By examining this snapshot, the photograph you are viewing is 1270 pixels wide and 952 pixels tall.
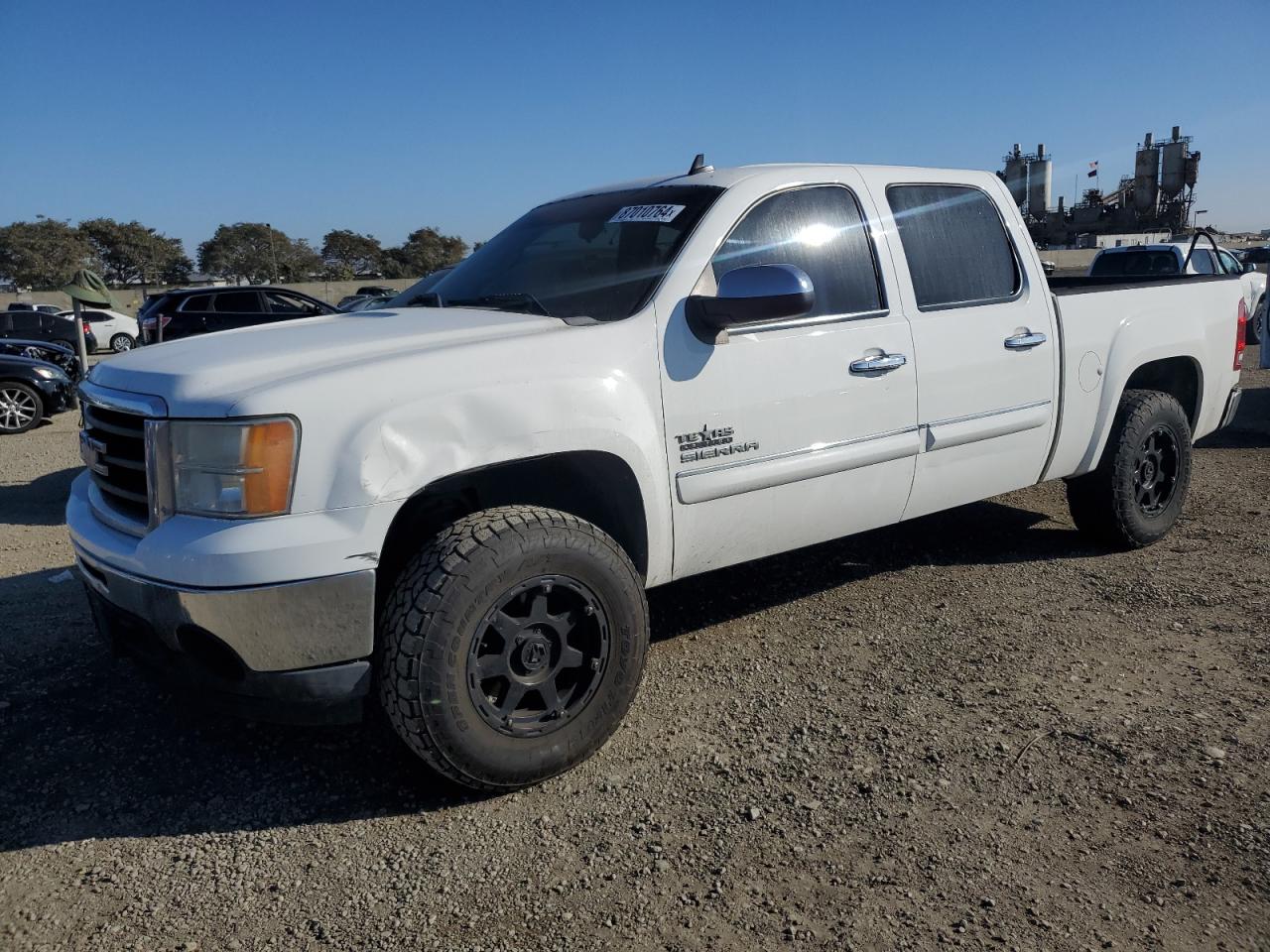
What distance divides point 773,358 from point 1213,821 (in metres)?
1.91

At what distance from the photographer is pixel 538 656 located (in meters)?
2.85

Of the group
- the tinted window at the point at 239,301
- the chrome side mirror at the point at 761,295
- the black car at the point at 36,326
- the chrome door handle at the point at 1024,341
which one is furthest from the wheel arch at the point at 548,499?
the black car at the point at 36,326

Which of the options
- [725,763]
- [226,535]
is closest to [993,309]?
[725,763]

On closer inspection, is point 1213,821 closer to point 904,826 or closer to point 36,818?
point 904,826

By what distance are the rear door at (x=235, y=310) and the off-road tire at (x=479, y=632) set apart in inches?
450

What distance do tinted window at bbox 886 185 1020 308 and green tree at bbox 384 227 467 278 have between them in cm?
6505

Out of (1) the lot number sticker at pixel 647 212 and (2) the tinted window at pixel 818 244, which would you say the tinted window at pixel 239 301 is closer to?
(1) the lot number sticker at pixel 647 212

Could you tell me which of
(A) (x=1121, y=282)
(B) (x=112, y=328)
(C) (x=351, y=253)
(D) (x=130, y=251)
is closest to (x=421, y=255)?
(C) (x=351, y=253)

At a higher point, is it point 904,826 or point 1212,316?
point 1212,316

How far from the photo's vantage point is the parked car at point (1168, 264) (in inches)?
478

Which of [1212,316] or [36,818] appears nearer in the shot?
[36,818]

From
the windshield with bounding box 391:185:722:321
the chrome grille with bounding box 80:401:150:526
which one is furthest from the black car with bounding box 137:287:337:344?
the chrome grille with bounding box 80:401:150:526

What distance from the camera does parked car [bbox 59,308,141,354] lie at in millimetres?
25688

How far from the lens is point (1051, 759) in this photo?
3006 mm
